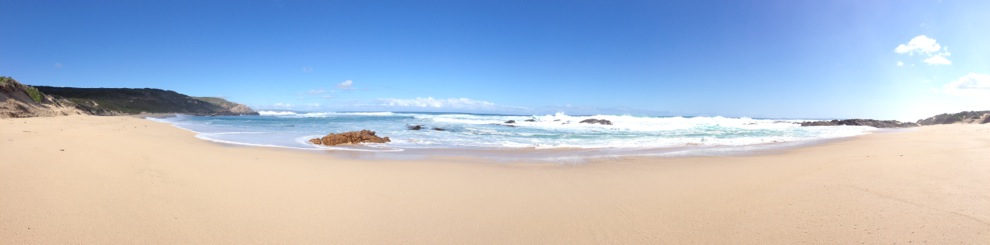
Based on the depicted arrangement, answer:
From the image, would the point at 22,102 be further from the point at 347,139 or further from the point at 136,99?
the point at 136,99

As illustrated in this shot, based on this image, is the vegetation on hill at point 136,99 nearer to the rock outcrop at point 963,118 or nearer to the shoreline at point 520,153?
the shoreline at point 520,153

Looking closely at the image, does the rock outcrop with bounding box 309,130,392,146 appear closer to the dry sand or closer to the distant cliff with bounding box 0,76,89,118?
the dry sand

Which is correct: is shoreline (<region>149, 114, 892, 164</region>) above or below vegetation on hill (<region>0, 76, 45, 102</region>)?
below

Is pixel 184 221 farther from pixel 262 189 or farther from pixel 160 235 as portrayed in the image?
pixel 262 189

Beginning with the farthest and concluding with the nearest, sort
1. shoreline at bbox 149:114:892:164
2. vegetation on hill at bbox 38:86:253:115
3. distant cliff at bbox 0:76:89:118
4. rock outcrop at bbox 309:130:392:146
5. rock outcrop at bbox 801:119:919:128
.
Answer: vegetation on hill at bbox 38:86:253:115
rock outcrop at bbox 801:119:919:128
distant cliff at bbox 0:76:89:118
rock outcrop at bbox 309:130:392:146
shoreline at bbox 149:114:892:164

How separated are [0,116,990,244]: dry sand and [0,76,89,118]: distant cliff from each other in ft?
60.7

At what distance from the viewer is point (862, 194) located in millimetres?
4176

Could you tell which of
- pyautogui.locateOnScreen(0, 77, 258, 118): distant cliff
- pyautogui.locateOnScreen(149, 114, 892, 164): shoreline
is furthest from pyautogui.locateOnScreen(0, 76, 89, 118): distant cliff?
pyautogui.locateOnScreen(149, 114, 892, 164): shoreline

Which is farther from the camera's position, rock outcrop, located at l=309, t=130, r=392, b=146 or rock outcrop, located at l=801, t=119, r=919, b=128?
rock outcrop, located at l=801, t=119, r=919, b=128

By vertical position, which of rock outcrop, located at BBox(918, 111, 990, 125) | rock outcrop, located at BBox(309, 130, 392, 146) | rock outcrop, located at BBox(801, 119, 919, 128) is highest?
rock outcrop, located at BBox(918, 111, 990, 125)

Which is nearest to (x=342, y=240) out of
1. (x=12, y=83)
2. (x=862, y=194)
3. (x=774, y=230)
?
(x=774, y=230)

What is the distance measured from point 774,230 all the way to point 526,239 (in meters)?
1.95

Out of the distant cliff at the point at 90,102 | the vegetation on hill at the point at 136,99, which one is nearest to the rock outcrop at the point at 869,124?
the distant cliff at the point at 90,102

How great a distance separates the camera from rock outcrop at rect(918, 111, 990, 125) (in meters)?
29.8
